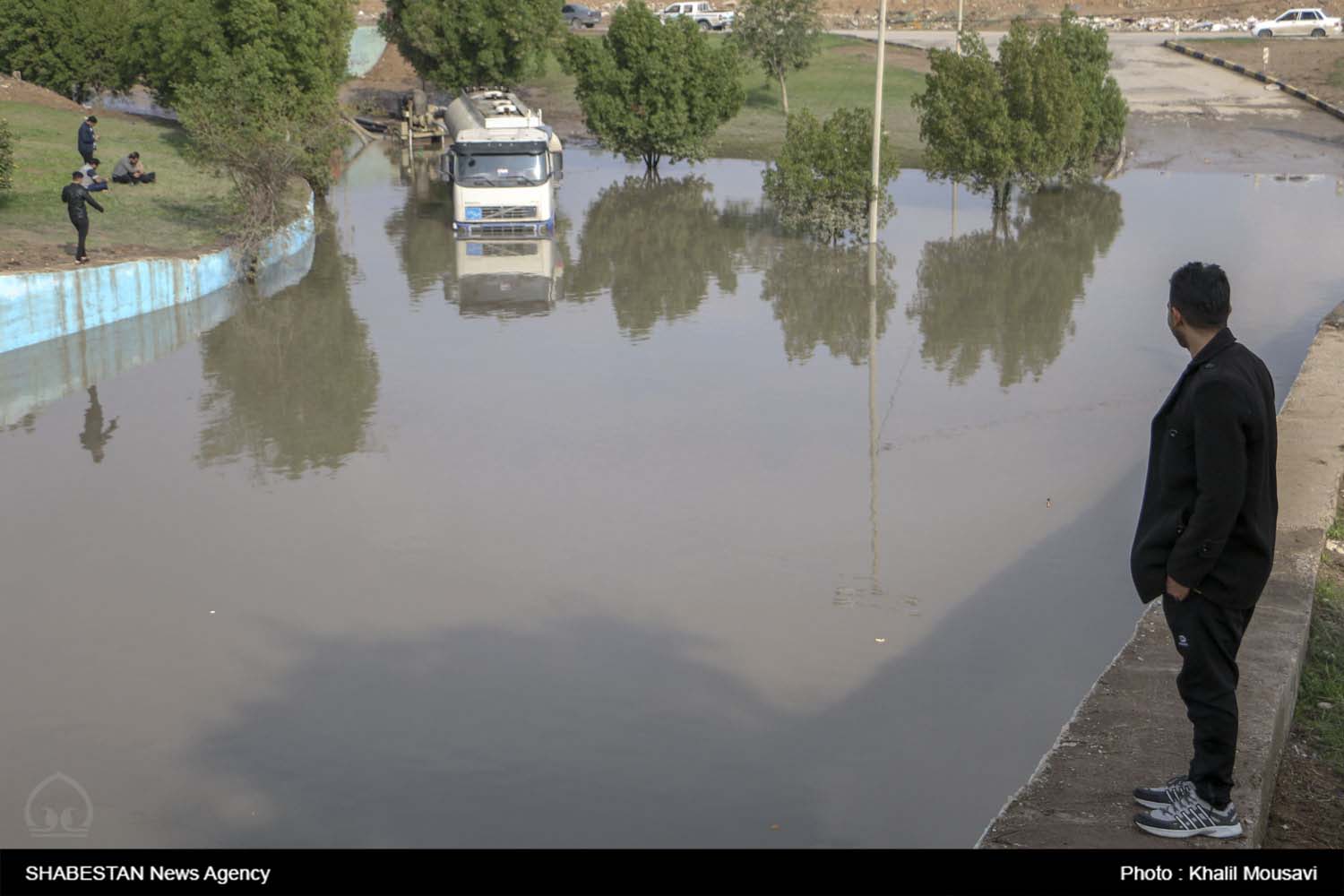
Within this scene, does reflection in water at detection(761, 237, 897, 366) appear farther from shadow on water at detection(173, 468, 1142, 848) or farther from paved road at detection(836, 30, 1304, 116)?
paved road at detection(836, 30, 1304, 116)

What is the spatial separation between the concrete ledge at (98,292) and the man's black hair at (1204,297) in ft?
50.7

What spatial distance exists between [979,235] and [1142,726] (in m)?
20.9

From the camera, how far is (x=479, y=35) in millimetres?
40250

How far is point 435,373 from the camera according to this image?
16719mm

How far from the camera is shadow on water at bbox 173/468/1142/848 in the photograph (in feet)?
24.3

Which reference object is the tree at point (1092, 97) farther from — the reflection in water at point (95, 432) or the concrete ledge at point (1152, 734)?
the concrete ledge at point (1152, 734)

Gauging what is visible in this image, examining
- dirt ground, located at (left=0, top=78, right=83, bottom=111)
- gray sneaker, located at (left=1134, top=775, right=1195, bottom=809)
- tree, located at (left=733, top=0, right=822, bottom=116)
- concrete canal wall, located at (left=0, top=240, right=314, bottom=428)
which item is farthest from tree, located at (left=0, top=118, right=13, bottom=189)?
A: tree, located at (left=733, top=0, right=822, bottom=116)

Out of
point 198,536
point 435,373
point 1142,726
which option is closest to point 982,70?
point 435,373

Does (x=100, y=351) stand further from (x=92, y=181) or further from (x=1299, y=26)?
(x=1299, y=26)

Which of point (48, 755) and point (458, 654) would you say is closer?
point (48, 755)

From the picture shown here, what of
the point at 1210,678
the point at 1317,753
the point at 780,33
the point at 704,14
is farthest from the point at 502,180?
the point at 704,14
